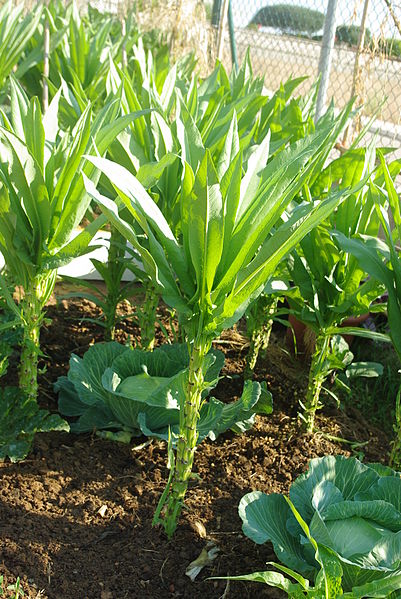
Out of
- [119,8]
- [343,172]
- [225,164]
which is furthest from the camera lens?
[119,8]

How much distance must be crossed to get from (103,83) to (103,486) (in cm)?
267

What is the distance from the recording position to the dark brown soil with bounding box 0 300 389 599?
1.70 meters

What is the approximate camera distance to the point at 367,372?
2.60 m

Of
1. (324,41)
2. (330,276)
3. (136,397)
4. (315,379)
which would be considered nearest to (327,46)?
(324,41)

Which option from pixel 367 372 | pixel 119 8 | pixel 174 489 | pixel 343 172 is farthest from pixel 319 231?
pixel 119 8

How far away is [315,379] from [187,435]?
0.66 metres

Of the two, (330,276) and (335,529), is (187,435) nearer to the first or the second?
(335,529)

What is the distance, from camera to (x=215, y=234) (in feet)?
5.02

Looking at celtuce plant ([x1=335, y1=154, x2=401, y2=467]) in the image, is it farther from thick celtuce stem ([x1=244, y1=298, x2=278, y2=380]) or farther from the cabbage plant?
thick celtuce stem ([x1=244, y1=298, x2=278, y2=380])

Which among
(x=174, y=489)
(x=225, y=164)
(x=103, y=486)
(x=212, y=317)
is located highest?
(x=225, y=164)

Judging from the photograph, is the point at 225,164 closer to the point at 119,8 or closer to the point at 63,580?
the point at 63,580

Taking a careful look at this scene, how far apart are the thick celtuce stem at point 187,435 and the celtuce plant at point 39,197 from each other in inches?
19.0

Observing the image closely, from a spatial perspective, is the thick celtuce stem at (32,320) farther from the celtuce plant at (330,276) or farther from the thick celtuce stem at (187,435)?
the celtuce plant at (330,276)

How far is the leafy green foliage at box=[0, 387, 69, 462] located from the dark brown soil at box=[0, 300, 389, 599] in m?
0.06
